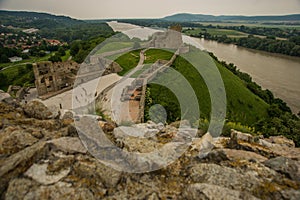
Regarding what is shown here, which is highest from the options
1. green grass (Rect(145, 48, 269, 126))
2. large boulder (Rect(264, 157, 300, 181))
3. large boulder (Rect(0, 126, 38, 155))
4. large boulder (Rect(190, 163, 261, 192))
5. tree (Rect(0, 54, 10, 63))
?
large boulder (Rect(0, 126, 38, 155))

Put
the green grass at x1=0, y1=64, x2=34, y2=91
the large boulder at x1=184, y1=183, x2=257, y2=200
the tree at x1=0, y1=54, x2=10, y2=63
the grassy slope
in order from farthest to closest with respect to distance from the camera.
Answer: the tree at x1=0, y1=54, x2=10, y2=63 < the green grass at x1=0, y1=64, x2=34, y2=91 < the grassy slope < the large boulder at x1=184, y1=183, x2=257, y2=200

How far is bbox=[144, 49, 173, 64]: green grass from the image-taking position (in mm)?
33750

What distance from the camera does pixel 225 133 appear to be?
26.0ft

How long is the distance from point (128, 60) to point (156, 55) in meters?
5.24

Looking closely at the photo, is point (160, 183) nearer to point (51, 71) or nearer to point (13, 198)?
point (13, 198)

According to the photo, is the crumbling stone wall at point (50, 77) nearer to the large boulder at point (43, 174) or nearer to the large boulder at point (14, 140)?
the large boulder at point (14, 140)

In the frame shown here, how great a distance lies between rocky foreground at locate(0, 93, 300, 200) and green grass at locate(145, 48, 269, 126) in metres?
12.7

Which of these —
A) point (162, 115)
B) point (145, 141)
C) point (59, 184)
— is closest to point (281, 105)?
point (162, 115)

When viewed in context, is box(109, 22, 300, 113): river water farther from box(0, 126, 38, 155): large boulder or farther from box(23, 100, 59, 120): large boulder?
box(0, 126, 38, 155): large boulder

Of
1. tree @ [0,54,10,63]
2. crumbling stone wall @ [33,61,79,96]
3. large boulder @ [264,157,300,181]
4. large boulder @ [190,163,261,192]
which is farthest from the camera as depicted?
tree @ [0,54,10,63]

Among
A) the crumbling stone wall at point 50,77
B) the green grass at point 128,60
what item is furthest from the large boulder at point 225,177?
the green grass at point 128,60

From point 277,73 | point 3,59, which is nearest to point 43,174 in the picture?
point 277,73

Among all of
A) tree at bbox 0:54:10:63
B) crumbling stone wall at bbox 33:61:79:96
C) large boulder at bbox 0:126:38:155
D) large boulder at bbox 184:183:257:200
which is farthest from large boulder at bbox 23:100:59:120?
tree at bbox 0:54:10:63

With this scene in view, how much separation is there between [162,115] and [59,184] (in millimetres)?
12664
